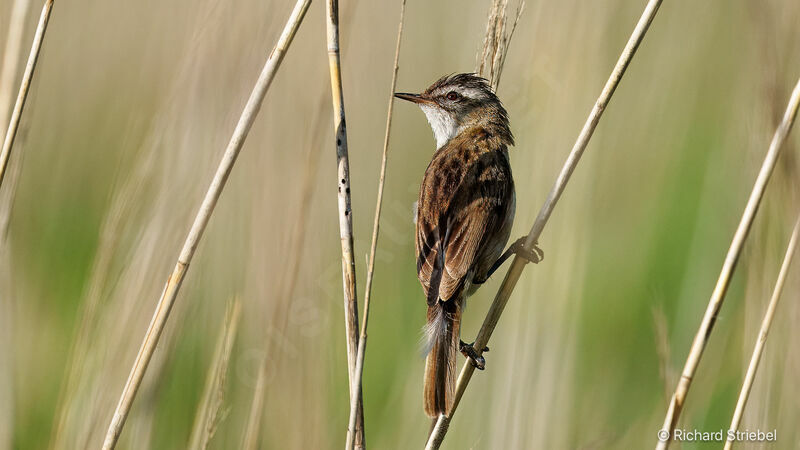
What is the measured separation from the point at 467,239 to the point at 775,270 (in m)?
1.03

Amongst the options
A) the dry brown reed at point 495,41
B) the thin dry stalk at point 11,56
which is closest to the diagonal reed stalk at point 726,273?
the dry brown reed at point 495,41

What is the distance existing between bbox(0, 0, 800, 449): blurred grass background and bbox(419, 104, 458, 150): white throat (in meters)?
0.26

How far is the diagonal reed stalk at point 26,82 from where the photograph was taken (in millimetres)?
2205

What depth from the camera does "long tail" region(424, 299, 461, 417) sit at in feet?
7.57

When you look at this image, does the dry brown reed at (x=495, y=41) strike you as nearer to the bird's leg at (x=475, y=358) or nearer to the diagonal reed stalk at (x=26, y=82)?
the bird's leg at (x=475, y=358)

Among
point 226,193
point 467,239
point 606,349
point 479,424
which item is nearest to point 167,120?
point 226,193

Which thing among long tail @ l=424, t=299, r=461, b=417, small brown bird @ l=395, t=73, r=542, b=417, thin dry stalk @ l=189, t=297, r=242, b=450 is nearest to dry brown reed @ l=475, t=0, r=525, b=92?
small brown bird @ l=395, t=73, r=542, b=417

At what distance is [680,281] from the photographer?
4.30m

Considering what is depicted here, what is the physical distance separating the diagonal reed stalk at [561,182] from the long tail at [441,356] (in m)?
0.04

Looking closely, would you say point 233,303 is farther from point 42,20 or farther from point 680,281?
point 680,281

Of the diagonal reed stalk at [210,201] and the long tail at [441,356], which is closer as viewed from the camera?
the diagonal reed stalk at [210,201]

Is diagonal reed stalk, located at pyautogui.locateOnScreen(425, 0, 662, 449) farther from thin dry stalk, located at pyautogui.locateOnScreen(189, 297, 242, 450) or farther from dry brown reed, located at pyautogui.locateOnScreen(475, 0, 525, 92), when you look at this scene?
thin dry stalk, located at pyautogui.locateOnScreen(189, 297, 242, 450)

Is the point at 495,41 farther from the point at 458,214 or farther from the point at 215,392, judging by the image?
the point at 215,392

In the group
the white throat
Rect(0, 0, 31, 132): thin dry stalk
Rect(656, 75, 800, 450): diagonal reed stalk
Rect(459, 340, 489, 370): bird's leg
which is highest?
the white throat
